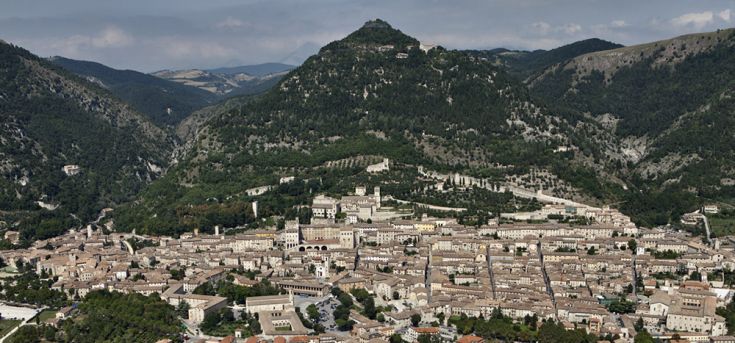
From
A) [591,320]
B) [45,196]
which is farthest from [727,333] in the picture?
[45,196]

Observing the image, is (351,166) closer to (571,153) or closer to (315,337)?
(571,153)

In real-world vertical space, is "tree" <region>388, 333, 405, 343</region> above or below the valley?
below

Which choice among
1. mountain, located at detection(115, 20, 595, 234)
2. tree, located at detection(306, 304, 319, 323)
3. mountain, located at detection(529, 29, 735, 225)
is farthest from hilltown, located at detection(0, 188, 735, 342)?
mountain, located at detection(529, 29, 735, 225)

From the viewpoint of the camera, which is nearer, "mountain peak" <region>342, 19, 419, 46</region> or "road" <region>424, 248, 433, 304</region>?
"road" <region>424, 248, 433, 304</region>

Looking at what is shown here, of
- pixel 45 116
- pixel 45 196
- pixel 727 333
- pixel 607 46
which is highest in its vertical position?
pixel 607 46

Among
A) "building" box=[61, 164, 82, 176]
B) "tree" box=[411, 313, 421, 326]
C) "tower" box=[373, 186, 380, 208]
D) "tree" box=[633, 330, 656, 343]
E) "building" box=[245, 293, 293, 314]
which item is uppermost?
"building" box=[61, 164, 82, 176]

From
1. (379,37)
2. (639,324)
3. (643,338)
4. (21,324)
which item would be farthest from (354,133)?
(643,338)

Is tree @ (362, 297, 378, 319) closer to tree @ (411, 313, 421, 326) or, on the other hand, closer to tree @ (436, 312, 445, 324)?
tree @ (411, 313, 421, 326)
